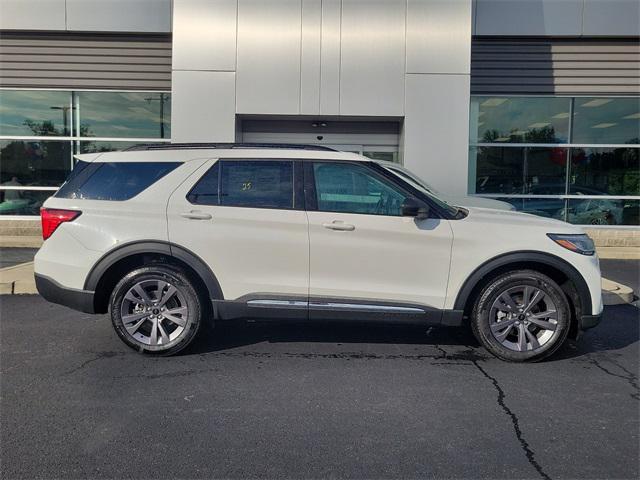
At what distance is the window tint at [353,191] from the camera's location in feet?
15.3

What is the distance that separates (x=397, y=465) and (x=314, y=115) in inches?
343

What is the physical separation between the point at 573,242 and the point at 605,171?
30.0ft

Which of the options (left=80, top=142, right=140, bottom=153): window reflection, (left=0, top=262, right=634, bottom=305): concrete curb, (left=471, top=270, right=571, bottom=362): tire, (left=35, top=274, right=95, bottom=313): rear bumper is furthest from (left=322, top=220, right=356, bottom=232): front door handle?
(left=80, top=142, right=140, bottom=153): window reflection

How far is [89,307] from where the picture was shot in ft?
15.7

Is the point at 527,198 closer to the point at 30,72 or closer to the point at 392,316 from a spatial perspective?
the point at 392,316

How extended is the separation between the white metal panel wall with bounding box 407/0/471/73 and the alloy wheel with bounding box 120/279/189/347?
759 cm

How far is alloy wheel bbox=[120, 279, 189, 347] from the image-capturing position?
185 inches

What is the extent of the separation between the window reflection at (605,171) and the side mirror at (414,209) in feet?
30.7

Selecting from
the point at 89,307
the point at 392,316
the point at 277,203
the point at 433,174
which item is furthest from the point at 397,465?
the point at 433,174

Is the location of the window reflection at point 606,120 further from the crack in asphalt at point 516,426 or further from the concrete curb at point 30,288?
the crack in asphalt at point 516,426

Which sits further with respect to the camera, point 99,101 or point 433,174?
point 99,101

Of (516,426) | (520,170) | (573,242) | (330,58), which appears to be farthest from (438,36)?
(516,426)

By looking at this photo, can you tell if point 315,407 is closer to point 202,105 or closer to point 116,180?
point 116,180

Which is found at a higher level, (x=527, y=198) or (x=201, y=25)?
(x=201, y=25)
